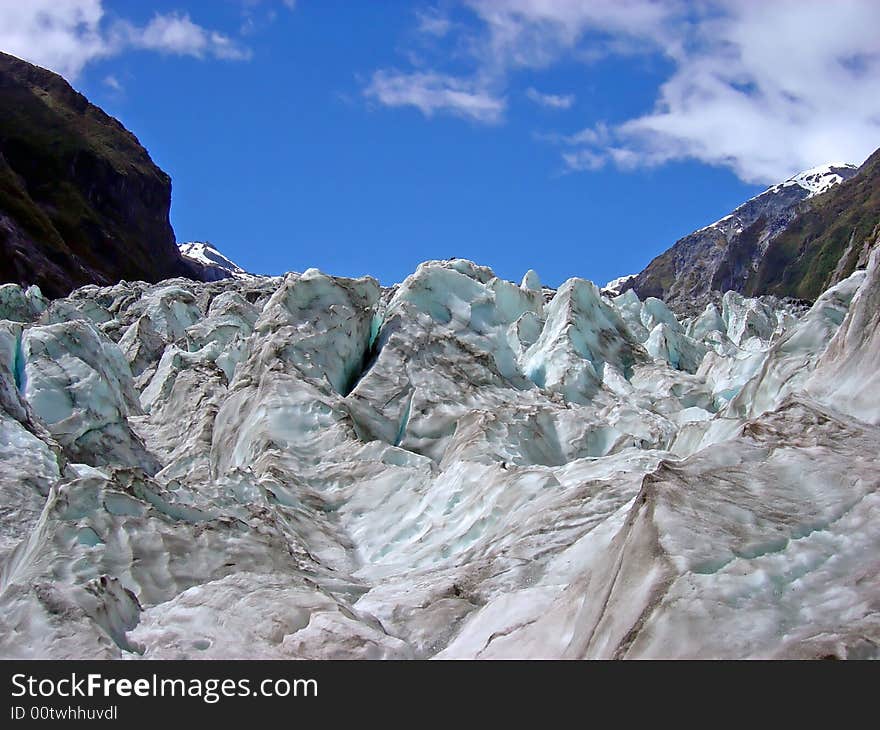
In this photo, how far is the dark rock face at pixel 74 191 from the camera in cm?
8600

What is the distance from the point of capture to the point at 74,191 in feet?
350

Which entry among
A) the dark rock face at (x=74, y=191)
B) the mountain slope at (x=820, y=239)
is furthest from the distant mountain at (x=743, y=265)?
the dark rock face at (x=74, y=191)

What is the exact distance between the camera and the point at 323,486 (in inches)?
547

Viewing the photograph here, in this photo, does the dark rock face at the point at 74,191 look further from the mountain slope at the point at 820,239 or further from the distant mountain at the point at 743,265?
the mountain slope at the point at 820,239

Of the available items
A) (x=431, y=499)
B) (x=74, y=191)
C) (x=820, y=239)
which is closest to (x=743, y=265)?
(x=820, y=239)

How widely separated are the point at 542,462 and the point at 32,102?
117252 millimetres

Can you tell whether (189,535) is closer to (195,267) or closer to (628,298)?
(628,298)

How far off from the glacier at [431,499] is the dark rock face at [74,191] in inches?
2506

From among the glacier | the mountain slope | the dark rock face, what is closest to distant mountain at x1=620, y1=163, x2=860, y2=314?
the mountain slope

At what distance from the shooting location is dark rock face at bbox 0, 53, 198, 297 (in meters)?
86.0

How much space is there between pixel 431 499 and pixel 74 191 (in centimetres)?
10569

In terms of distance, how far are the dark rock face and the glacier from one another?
63.6 meters

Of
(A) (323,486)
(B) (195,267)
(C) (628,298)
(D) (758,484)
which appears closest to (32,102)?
(B) (195,267)

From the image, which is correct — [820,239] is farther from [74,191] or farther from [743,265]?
[74,191]
